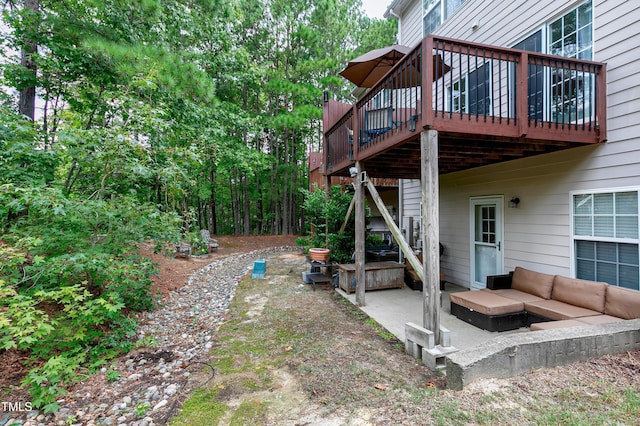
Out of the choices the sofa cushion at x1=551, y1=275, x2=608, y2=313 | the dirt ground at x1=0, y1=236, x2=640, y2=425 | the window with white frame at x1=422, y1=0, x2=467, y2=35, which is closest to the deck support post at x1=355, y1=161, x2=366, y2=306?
the dirt ground at x1=0, y1=236, x2=640, y2=425

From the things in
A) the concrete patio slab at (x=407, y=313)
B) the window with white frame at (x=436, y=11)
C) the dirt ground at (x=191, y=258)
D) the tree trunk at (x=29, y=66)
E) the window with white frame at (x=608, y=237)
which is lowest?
the concrete patio slab at (x=407, y=313)

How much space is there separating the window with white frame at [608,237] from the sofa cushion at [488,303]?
1.08 metres

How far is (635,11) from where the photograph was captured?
3523 mm

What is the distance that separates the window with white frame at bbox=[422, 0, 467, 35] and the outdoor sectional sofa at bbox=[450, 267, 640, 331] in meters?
5.77

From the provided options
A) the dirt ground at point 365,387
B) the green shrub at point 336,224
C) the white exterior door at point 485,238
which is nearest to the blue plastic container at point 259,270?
the green shrub at point 336,224

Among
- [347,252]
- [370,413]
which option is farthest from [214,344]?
[347,252]

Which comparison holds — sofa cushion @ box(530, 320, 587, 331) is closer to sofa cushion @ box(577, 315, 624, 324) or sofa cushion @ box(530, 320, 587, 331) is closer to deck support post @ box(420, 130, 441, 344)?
sofa cushion @ box(577, 315, 624, 324)

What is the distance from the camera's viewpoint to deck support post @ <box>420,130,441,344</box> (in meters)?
3.27

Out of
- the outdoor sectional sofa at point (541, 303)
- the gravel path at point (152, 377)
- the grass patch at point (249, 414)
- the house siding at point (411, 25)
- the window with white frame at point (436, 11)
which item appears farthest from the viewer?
the house siding at point (411, 25)

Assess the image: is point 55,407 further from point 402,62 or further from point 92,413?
point 402,62

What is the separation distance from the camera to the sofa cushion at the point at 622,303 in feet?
10.7

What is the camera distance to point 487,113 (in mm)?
4047

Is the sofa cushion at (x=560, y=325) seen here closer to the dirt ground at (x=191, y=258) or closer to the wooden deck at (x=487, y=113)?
the wooden deck at (x=487, y=113)

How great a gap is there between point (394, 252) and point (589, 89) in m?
5.48
